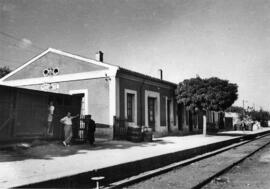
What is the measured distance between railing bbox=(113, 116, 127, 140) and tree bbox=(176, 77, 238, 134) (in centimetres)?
670

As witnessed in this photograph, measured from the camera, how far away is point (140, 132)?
15320 millimetres

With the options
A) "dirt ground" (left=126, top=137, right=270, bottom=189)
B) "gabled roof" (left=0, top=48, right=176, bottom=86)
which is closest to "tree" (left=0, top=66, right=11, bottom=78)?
"gabled roof" (left=0, top=48, right=176, bottom=86)

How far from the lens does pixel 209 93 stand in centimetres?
2061

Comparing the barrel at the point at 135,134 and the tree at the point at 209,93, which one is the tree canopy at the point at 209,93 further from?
the barrel at the point at 135,134

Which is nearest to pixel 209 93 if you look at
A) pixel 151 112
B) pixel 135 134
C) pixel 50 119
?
pixel 151 112

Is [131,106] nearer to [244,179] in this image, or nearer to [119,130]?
[119,130]

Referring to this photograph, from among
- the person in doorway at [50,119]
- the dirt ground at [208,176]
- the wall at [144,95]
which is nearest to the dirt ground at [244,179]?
the dirt ground at [208,176]

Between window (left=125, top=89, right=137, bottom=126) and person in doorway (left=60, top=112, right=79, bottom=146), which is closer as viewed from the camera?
person in doorway (left=60, top=112, right=79, bottom=146)

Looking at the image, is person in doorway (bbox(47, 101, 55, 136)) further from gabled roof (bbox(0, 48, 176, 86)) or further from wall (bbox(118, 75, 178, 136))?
wall (bbox(118, 75, 178, 136))

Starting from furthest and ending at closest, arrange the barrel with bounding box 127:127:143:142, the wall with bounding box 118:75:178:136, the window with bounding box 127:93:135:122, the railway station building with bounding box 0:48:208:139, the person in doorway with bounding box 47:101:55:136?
1. the window with bounding box 127:93:135:122
2. the wall with bounding box 118:75:178:136
3. the railway station building with bounding box 0:48:208:139
4. the barrel with bounding box 127:127:143:142
5. the person in doorway with bounding box 47:101:55:136

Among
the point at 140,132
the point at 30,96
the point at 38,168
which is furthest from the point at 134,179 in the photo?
the point at 140,132

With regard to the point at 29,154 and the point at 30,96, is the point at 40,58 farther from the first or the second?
the point at 29,154

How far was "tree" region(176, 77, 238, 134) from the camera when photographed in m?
20.4

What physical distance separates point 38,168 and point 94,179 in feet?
5.84
